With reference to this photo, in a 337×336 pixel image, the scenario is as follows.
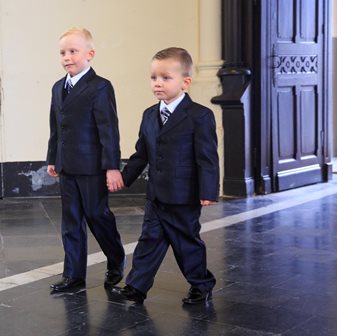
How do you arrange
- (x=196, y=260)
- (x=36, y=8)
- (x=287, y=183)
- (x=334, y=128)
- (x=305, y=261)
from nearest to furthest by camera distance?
(x=196, y=260)
(x=305, y=261)
(x=36, y=8)
(x=287, y=183)
(x=334, y=128)

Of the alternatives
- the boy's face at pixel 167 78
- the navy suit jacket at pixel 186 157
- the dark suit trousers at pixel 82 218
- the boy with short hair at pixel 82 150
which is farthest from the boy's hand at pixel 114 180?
the boy's face at pixel 167 78

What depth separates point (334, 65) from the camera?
1059 cm

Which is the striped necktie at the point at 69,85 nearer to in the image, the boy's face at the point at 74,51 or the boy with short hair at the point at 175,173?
the boy's face at the point at 74,51

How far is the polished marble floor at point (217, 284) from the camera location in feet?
9.83

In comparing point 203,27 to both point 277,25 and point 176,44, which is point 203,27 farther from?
point 277,25

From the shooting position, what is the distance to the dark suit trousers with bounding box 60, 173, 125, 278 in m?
3.46

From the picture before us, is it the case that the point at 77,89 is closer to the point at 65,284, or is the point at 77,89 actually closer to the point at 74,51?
the point at 74,51

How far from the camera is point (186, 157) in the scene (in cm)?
318

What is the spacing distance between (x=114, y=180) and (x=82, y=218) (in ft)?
1.05

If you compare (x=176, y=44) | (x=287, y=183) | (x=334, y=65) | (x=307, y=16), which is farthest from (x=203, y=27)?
(x=334, y=65)

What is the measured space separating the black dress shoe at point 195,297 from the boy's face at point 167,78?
2.94ft

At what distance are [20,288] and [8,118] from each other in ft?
10.5

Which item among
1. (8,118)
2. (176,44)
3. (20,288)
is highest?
(176,44)

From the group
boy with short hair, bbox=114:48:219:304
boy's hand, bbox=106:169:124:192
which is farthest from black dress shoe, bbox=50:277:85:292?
boy's hand, bbox=106:169:124:192
